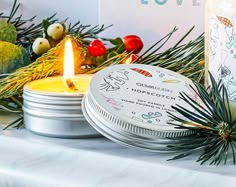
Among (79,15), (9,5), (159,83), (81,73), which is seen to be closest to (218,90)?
(159,83)

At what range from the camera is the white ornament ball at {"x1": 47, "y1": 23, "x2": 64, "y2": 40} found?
717 millimetres

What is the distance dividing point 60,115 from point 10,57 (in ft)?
0.46

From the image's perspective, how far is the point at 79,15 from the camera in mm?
895

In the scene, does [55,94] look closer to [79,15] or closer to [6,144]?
[6,144]

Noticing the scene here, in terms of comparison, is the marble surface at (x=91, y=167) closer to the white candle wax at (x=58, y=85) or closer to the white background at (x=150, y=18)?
the white candle wax at (x=58, y=85)

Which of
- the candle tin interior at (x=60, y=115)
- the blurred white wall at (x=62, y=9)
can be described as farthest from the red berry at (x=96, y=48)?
the blurred white wall at (x=62, y=9)

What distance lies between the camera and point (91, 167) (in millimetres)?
511

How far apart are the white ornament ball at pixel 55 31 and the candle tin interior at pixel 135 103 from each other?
5.9 inches

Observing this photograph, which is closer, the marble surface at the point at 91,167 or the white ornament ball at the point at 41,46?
the marble surface at the point at 91,167

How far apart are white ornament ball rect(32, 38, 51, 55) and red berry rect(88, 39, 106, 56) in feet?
0.22

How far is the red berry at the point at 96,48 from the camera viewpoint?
661 mm

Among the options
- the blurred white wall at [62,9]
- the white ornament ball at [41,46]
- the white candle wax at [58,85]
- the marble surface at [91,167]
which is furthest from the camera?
the blurred white wall at [62,9]

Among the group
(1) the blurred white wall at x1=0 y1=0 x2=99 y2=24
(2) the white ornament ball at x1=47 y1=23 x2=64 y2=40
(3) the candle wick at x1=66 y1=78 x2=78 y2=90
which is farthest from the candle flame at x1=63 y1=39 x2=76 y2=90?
(1) the blurred white wall at x1=0 y1=0 x2=99 y2=24

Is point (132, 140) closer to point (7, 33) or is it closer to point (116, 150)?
point (116, 150)
